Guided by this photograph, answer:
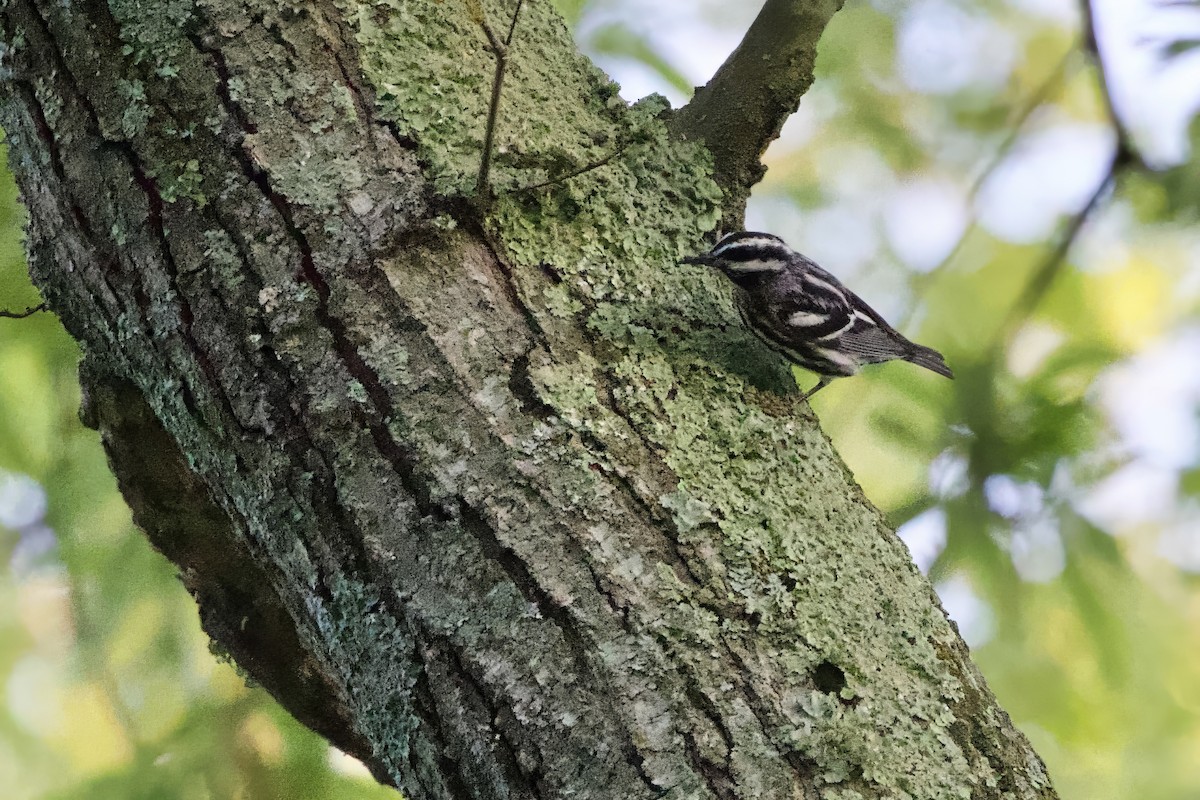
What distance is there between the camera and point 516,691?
57.8 inches

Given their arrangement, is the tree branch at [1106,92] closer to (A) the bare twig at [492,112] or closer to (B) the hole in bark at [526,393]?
(A) the bare twig at [492,112]

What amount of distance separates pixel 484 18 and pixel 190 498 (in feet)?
4.56

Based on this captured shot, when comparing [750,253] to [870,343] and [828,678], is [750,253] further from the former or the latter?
[828,678]

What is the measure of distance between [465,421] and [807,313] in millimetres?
1563

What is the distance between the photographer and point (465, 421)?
1636mm

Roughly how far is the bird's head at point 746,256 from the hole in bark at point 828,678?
98 centimetres

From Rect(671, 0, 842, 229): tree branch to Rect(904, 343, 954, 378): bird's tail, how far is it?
38.3 inches

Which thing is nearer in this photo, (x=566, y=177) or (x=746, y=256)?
(x=566, y=177)

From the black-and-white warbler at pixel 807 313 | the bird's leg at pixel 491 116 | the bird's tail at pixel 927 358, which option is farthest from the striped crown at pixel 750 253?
the bird's leg at pixel 491 116

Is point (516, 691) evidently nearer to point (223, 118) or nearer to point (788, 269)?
point (223, 118)

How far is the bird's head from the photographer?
7.56ft

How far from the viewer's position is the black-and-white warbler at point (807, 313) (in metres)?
2.45

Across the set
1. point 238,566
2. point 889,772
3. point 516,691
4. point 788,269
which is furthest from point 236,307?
point 788,269

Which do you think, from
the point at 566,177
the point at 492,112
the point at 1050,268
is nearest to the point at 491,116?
the point at 492,112
